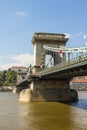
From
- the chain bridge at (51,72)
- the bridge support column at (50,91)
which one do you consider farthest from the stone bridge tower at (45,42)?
the bridge support column at (50,91)

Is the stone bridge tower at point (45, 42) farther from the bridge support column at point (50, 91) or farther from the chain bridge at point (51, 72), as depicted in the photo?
the bridge support column at point (50, 91)

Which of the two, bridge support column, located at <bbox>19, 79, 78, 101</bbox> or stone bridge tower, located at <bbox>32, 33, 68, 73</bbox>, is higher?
stone bridge tower, located at <bbox>32, 33, 68, 73</bbox>

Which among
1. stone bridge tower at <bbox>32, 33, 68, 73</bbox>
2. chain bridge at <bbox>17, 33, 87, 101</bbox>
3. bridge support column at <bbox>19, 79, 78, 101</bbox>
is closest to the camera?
chain bridge at <bbox>17, 33, 87, 101</bbox>

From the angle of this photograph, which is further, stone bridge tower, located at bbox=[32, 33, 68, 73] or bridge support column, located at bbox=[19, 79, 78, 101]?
stone bridge tower, located at bbox=[32, 33, 68, 73]

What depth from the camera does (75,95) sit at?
53.4 metres

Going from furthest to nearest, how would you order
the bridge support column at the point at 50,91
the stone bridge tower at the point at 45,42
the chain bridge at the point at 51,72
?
the stone bridge tower at the point at 45,42 < the bridge support column at the point at 50,91 < the chain bridge at the point at 51,72

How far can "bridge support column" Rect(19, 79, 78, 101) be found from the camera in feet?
164

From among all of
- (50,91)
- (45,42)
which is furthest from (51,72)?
(45,42)

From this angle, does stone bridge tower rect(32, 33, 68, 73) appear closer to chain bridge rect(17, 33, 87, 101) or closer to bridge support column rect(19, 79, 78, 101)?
chain bridge rect(17, 33, 87, 101)

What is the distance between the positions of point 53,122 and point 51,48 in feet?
98.1

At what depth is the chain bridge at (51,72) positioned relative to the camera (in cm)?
3897

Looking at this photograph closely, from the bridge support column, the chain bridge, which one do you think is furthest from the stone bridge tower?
the bridge support column

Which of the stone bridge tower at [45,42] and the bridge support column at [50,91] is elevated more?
the stone bridge tower at [45,42]

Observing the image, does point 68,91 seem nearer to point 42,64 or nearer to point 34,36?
point 42,64
